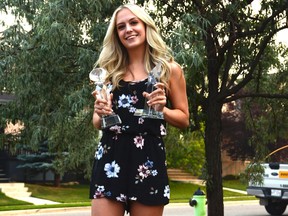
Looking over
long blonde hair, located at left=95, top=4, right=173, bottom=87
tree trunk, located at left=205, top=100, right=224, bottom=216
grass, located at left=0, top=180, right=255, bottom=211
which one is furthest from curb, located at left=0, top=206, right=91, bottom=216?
long blonde hair, located at left=95, top=4, right=173, bottom=87

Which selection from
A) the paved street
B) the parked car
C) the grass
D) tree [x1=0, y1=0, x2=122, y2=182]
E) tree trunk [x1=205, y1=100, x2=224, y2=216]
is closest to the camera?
tree [x1=0, y1=0, x2=122, y2=182]

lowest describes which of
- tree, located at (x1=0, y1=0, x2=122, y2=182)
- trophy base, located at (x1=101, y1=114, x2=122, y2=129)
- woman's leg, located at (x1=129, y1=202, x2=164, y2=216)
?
woman's leg, located at (x1=129, y1=202, x2=164, y2=216)

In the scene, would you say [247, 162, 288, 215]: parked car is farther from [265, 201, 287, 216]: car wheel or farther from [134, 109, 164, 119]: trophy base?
[134, 109, 164, 119]: trophy base

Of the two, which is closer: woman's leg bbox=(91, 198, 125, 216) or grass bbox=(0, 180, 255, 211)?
woman's leg bbox=(91, 198, 125, 216)

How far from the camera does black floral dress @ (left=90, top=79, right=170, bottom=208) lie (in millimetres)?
2703

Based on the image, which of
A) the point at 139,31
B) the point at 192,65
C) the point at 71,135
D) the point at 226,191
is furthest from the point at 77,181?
the point at 139,31

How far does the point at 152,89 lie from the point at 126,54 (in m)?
0.33

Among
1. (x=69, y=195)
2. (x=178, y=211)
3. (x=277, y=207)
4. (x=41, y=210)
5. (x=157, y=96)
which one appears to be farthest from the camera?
(x=69, y=195)

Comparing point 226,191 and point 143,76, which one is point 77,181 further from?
point 143,76

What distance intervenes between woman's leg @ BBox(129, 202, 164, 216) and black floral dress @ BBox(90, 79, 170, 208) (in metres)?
0.02

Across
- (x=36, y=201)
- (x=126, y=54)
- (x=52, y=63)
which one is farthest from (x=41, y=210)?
(x=126, y=54)

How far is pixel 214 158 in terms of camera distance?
846 centimetres

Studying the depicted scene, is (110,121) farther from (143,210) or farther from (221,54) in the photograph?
(221,54)

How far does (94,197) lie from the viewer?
2.70m
